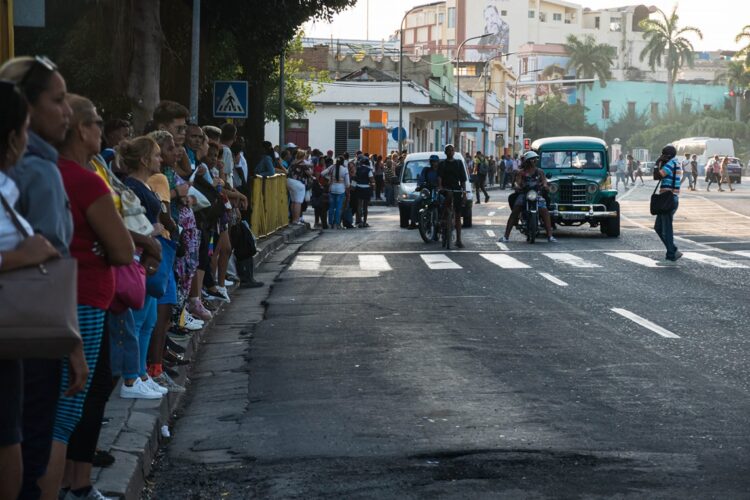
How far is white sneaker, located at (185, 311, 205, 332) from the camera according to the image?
36.1ft

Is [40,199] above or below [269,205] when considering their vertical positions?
above

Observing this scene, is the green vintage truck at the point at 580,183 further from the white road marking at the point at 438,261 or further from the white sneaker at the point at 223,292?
the white sneaker at the point at 223,292

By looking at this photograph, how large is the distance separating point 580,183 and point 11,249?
24.1 meters

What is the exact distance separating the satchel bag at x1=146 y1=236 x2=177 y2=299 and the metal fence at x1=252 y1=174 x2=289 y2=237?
45.6 feet

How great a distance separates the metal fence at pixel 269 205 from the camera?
22656 mm

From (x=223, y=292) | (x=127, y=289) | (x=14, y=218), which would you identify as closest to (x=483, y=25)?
(x=223, y=292)

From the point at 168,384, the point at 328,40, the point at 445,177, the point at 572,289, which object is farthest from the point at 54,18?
the point at 328,40

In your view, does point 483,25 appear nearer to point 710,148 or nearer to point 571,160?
point 710,148

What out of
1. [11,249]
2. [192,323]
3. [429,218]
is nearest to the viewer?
Answer: [11,249]

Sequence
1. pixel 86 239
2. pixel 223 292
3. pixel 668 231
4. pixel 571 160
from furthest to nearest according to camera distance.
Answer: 1. pixel 571 160
2. pixel 668 231
3. pixel 223 292
4. pixel 86 239

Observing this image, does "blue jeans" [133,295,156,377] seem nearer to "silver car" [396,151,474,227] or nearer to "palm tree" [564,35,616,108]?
"silver car" [396,151,474,227]

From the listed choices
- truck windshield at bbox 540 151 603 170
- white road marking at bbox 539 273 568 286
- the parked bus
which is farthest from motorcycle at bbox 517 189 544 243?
the parked bus

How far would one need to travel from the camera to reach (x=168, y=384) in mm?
8469

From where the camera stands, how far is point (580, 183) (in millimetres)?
27203
